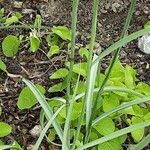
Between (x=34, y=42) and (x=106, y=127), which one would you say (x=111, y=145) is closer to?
(x=106, y=127)

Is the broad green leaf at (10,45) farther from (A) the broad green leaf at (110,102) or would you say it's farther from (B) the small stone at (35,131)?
(A) the broad green leaf at (110,102)

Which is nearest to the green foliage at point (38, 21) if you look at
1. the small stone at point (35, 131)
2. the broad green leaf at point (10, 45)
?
the broad green leaf at point (10, 45)

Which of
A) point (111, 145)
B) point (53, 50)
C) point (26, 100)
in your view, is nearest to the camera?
point (111, 145)

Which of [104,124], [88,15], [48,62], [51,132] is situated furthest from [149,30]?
[88,15]

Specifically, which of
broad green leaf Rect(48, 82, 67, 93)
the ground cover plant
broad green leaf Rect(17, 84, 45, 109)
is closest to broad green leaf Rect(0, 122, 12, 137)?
the ground cover plant

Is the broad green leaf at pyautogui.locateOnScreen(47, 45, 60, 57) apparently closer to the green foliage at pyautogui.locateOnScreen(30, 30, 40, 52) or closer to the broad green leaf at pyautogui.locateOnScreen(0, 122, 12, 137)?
the green foliage at pyautogui.locateOnScreen(30, 30, 40, 52)

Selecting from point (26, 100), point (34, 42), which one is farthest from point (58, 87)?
point (34, 42)

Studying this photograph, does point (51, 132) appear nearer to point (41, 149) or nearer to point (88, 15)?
point (41, 149)
